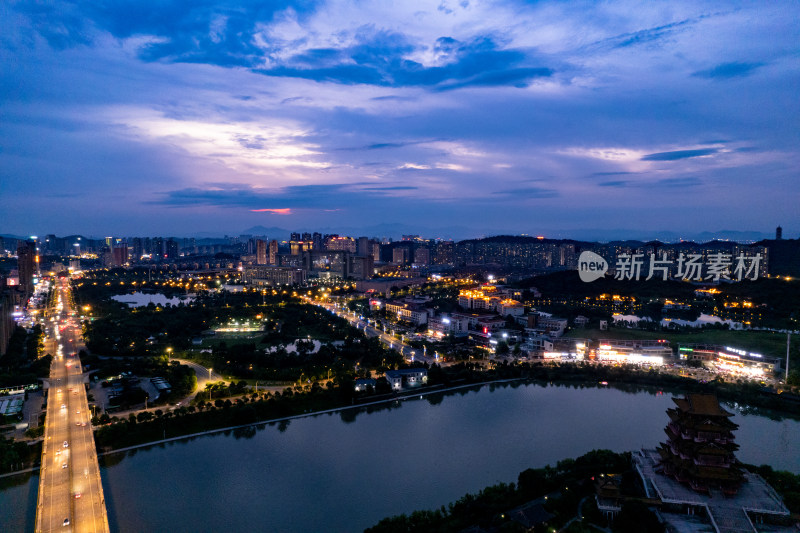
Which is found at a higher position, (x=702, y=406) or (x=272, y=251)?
(x=272, y=251)

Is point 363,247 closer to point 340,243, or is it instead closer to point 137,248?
point 340,243

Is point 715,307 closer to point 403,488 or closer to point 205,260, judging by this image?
point 403,488

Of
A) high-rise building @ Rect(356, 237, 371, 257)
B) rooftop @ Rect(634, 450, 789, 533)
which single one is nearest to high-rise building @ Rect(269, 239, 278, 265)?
high-rise building @ Rect(356, 237, 371, 257)

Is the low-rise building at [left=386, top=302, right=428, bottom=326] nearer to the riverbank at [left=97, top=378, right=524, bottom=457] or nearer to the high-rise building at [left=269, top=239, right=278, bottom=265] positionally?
the riverbank at [left=97, top=378, right=524, bottom=457]

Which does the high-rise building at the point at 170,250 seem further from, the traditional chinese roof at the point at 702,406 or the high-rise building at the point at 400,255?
the traditional chinese roof at the point at 702,406

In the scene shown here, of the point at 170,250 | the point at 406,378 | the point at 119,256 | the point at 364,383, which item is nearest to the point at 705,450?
the point at 406,378

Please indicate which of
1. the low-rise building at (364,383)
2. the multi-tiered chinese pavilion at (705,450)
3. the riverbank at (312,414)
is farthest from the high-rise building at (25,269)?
the multi-tiered chinese pavilion at (705,450)

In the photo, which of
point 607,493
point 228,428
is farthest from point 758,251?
point 228,428
